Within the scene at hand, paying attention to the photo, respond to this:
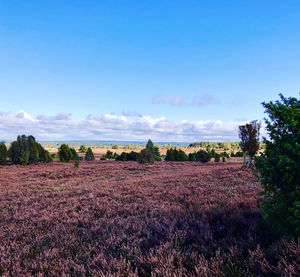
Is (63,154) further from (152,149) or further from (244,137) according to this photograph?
(244,137)

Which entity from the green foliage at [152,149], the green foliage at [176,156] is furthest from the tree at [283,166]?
the green foliage at [176,156]

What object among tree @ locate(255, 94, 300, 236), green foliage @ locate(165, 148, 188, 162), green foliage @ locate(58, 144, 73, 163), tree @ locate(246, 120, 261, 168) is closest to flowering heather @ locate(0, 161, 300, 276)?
tree @ locate(255, 94, 300, 236)

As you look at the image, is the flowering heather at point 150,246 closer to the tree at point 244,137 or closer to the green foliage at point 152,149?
the tree at point 244,137

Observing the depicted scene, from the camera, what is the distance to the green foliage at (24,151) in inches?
1270

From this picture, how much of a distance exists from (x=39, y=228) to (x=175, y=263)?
4.27 m

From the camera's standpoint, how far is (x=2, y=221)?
20.6 feet

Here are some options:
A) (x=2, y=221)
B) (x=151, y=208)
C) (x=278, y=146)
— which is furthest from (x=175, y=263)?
(x=2, y=221)

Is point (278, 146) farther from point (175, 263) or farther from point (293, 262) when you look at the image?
point (175, 263)

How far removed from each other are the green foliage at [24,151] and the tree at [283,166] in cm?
3720

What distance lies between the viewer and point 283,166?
3094mm

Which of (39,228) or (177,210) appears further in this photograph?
(177,210)

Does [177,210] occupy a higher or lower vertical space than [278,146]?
lower

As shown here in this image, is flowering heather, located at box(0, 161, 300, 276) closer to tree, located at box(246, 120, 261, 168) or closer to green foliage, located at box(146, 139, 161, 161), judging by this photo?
tree, located at box(246, 120, 261, 168)

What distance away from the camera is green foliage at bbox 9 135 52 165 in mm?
32250
